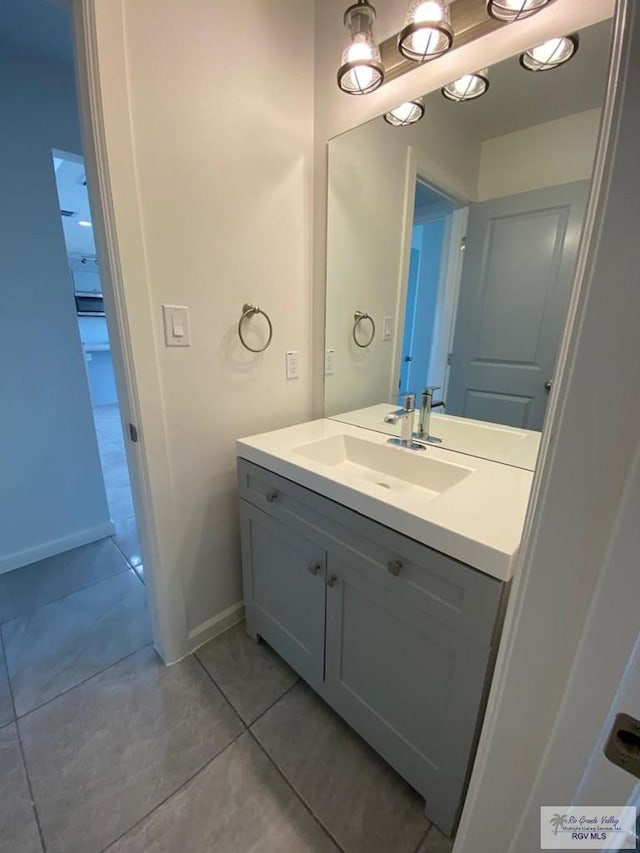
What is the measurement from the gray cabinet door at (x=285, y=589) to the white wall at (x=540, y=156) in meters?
1.22

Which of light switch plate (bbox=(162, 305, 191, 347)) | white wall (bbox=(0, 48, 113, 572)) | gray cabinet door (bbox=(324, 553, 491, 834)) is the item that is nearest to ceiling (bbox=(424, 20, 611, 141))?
light switch plate (bbox=(162, 305, 191, 347))

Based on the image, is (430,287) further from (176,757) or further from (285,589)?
(176,757)

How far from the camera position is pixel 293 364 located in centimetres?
158

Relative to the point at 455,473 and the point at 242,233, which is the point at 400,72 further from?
the point at 455,473

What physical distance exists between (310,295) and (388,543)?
3.70 ft

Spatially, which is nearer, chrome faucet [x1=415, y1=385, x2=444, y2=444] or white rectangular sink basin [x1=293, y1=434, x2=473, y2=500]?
white rectangular sink basin [x1=293, y1=434, x2=473, y2=500]

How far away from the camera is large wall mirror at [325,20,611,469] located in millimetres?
969

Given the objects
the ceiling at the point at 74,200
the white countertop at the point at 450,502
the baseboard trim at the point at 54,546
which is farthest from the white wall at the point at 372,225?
the baseboard trim at the point at 54,546

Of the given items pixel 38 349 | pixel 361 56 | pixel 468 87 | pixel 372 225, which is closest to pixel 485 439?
pixel 372 225

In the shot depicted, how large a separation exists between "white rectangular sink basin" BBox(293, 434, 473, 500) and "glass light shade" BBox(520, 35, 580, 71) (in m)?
1.09

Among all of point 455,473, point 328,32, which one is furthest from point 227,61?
point 455,473

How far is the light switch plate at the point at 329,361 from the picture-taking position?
5.34 feet

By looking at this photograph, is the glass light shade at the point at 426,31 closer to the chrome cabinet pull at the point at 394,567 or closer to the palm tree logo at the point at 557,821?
the chrome cabinet pull at the point at 394,567

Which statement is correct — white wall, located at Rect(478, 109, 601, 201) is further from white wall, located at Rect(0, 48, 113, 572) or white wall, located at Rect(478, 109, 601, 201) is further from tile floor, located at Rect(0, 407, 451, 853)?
white wall, located at Rect(0, 48, 113, 572)
